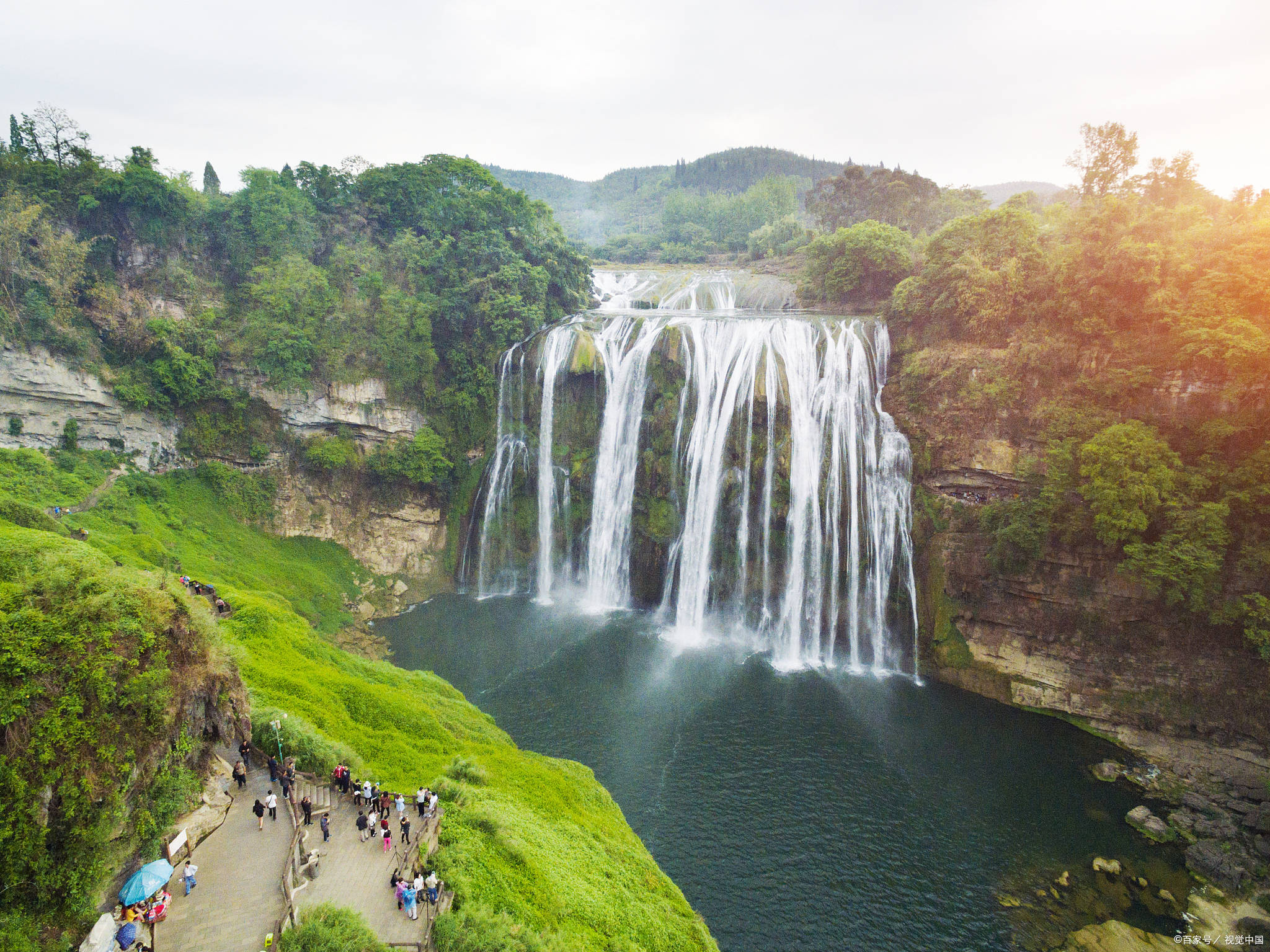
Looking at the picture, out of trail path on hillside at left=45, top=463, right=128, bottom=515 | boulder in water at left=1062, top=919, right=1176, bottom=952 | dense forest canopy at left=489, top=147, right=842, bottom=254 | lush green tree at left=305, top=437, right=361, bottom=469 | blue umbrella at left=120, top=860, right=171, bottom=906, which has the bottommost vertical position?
boulder in water at left=1062, top=919, right=1176, bottom=952

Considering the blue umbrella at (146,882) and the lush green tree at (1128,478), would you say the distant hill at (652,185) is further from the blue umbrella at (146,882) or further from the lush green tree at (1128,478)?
the blue umbrella at (146,882)

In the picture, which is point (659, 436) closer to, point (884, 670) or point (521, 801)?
point (884, 670)

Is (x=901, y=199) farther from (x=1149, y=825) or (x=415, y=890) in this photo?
(x=415, y=890)

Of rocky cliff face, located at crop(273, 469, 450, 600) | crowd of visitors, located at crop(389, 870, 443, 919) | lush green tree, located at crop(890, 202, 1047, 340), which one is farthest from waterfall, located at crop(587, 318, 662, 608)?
crowd of visitors, located at crop(389, 870, 443, 919)

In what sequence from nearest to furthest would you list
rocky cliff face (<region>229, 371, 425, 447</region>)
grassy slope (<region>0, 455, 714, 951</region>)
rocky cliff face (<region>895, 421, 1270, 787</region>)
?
grassy slope (<region>0, 455, 714, 951</region>) → rocky cliff face (<region>895, 421, 1270, 787</region>) → rocky cliff face (<region>229, 371, 425, 447</region>)

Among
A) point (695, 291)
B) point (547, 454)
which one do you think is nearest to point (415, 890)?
point (547, 454)

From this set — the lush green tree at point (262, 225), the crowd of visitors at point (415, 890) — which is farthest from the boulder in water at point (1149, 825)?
the lush green tree at point (262, 225)

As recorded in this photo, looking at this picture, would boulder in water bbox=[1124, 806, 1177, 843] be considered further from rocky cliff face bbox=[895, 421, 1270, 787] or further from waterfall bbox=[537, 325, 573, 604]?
waterfall bbox=[537, 325, 573, 604]
